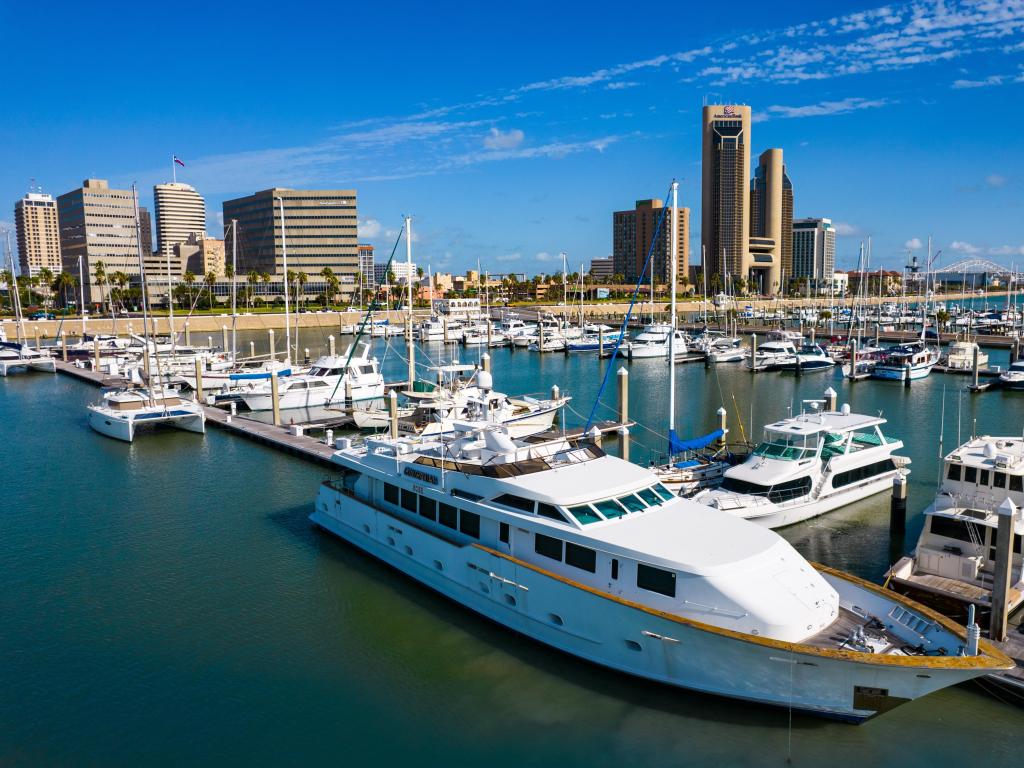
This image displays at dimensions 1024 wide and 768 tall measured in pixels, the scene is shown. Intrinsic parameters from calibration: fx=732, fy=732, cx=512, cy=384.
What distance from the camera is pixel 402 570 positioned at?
20.6 metres

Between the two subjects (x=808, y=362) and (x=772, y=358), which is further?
(x=772, y=358)

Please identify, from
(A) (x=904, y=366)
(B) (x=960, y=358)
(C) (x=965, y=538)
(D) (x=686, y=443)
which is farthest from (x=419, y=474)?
(B) (x=960, y=358)

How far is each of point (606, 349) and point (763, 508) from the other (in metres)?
63.6

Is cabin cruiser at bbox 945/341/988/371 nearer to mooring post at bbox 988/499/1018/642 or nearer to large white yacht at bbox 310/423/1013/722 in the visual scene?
mooring post at bbox 988/499/1018/642

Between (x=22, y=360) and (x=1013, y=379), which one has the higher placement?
(x=22, y=360)

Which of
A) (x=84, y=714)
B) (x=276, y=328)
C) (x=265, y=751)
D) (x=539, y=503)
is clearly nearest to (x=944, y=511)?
(x=539, y=503)

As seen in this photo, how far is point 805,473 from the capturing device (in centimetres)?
2472

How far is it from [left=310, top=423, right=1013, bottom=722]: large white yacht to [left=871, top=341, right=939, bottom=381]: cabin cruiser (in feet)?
165

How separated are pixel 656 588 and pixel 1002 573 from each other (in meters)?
7.30

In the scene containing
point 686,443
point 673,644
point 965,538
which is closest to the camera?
point 673,644

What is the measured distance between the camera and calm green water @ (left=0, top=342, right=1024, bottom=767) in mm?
13758

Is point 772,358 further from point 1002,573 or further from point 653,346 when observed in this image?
point 1002,573

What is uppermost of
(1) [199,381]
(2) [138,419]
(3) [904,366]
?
(1) [199,381]

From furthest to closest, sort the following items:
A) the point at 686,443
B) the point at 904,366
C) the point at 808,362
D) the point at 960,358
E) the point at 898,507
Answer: the point at 808,362 < the point at 960,358 < the point at 904,366 < the point at 686,443 < the point at 898,507
